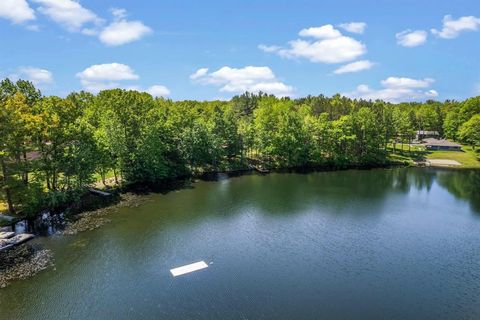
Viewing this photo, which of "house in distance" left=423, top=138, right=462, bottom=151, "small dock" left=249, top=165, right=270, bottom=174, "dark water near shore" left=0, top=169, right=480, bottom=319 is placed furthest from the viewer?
"house in distance" left=423, top=138, right=462, bottom=151

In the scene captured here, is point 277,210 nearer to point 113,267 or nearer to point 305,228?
point 305,228

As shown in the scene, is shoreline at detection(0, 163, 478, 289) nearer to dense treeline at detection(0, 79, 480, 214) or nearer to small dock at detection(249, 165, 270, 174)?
small dock at detection(249, 165, 270, 174)

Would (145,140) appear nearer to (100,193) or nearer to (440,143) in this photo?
(100,193)

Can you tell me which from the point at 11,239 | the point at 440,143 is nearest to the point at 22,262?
the point at 11,239

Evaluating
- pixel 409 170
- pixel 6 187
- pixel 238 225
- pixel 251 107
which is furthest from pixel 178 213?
pixel 251 107

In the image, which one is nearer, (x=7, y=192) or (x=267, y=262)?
(x=267, y=262)

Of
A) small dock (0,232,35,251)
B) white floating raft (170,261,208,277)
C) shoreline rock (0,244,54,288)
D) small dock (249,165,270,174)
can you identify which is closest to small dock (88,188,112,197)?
small dock (0,232,35,251)

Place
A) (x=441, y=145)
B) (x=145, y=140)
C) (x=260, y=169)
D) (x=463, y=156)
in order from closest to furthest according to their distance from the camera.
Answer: (x=145, y=140), (x=260, y=169), (x=463, y=156), (x=441, y=145)

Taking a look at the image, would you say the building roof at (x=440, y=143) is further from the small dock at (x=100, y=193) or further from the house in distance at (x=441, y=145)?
the small dock at (x=100, y=193)
